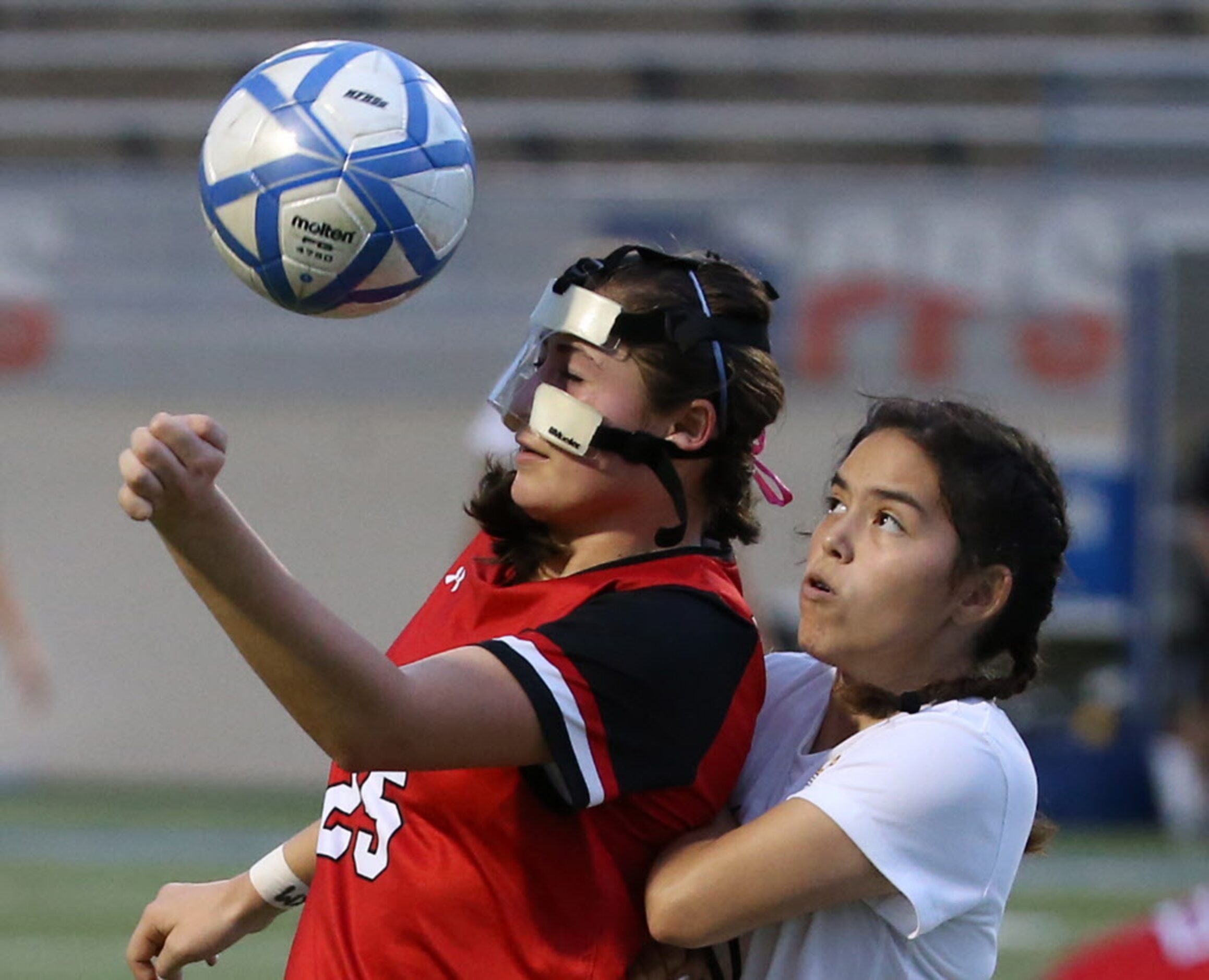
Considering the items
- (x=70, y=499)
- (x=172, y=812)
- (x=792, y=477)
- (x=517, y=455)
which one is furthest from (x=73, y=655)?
(x=517, y=455)

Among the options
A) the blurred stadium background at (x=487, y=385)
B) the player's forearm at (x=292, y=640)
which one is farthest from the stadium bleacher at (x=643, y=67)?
the player's forearm at (x=292, y=640)

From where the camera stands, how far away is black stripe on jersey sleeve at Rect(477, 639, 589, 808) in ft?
8.06

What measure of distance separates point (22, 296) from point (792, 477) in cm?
524

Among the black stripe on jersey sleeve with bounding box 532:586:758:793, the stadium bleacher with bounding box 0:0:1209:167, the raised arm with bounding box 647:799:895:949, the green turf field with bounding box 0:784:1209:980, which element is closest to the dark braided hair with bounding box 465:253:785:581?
the black stripe on jersey sleeve with bounding box 532:586:758:793

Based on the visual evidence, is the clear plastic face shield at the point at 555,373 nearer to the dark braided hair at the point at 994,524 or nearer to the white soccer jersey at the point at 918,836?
the dark braided hair at the point at 994,524

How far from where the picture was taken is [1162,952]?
93.0 inches

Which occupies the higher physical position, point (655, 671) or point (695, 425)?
point (695, 425)

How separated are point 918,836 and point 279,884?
1029mm

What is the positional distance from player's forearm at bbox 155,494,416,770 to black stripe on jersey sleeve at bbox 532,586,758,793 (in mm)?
313

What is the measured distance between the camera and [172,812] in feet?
36.2

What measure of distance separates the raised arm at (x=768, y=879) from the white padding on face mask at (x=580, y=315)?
687mm

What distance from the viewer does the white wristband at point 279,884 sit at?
3061mm

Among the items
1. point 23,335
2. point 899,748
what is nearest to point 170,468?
point 899,748

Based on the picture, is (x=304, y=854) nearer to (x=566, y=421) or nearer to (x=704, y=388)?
(x=566, y=421)
